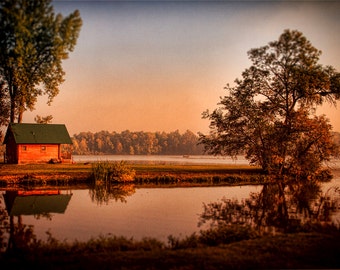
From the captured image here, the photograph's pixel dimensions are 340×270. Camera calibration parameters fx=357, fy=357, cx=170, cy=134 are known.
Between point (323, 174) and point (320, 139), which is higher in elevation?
point (320, 139)

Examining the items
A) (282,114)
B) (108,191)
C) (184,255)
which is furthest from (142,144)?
(184,255)

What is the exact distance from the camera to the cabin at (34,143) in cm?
4716

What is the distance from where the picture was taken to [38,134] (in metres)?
49.1

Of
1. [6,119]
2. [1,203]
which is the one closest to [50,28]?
[1,203]

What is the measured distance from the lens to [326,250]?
12.1m

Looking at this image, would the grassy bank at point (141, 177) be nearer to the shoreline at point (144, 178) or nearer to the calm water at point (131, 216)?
the shoreline at point (144, 178)

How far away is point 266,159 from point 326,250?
30.5 m

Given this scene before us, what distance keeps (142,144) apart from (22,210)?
170 m

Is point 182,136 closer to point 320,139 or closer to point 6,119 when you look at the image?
point 6,119

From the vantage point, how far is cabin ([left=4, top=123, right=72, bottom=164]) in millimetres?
47156

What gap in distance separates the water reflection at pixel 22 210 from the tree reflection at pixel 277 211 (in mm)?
8673

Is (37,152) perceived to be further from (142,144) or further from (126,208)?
(142,144)

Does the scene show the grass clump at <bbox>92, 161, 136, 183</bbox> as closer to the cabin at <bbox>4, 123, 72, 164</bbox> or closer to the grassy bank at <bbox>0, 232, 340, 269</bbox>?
the cabin at <bbox>4, 123, 72, 164</bbox>

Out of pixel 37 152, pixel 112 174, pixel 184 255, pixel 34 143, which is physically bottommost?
pixel 184 255
